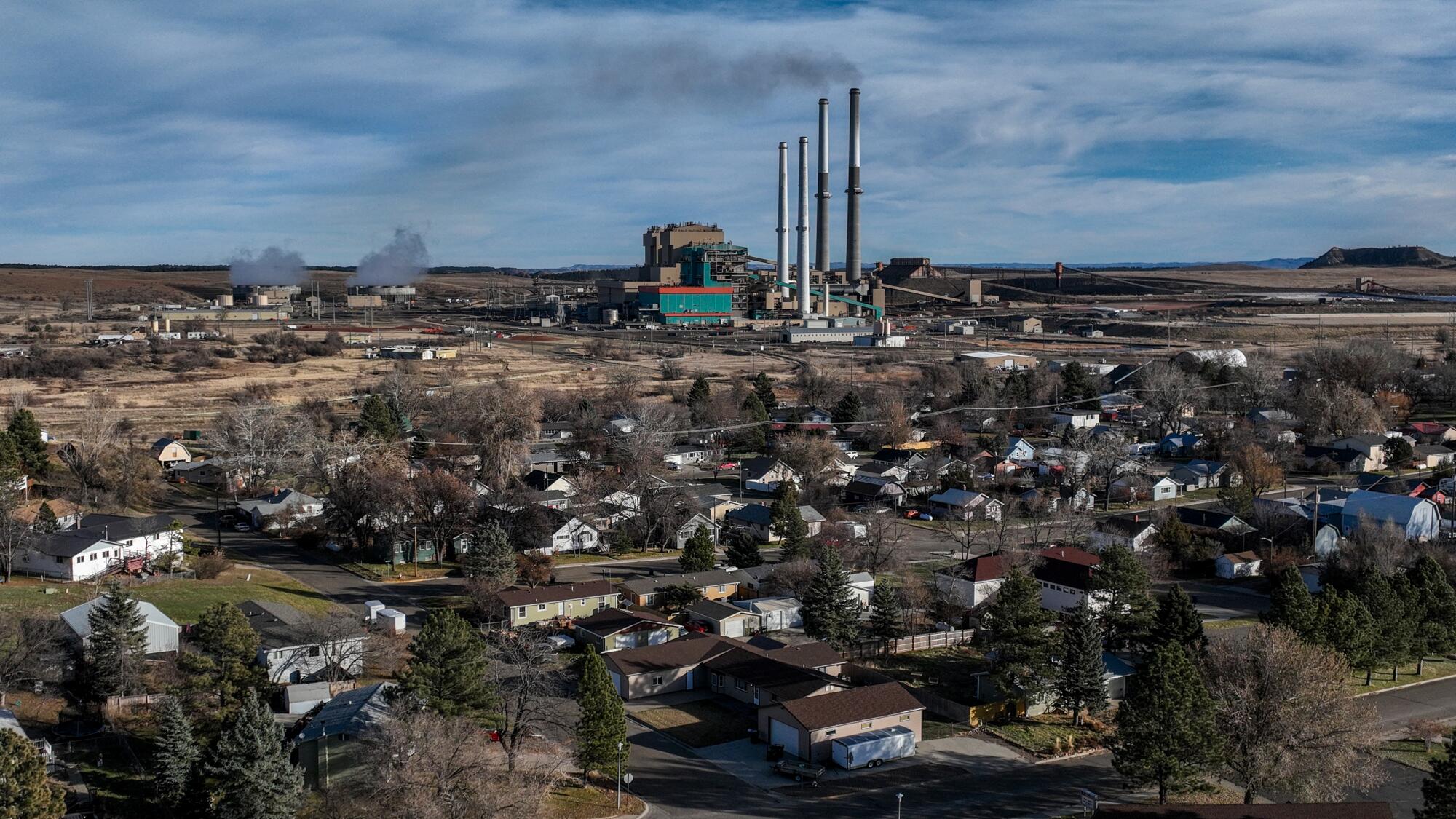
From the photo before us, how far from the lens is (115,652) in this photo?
14508 millimetres

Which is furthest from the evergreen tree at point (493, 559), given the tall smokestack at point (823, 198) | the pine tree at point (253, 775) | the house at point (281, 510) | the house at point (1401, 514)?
the tall smokestack at point (823, 198)

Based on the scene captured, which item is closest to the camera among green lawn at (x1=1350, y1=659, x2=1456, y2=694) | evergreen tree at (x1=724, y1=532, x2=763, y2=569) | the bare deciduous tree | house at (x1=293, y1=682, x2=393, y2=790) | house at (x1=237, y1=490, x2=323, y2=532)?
the bare deciduous tree

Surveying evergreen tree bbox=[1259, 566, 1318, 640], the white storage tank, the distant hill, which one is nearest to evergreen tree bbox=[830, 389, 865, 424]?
evergreen tree bbox=[1259, 566, 1318, 640]

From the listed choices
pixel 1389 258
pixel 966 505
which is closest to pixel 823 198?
pixel 966 505

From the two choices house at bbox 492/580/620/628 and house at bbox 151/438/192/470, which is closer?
house at bbox 492/580/620/628

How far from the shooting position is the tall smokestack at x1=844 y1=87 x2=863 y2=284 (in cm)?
7462

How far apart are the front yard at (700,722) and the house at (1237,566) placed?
39.3 feet

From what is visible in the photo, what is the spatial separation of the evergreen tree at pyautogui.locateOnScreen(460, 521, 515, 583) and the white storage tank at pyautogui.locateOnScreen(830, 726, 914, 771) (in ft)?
26.6

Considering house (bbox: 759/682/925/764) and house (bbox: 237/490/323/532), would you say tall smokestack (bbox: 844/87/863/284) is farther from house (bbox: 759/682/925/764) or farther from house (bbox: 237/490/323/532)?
house (bbox: 759/682/925/764)

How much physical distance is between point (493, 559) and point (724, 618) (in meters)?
4.31

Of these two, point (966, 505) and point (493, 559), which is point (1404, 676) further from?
point (493, 559)

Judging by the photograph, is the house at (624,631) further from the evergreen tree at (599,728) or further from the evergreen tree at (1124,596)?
the evergreen tree at (1124,596)

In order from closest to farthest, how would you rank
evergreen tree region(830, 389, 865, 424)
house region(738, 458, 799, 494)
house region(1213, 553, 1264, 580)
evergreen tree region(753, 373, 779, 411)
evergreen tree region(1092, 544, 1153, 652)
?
1. evergreen tree region(1092, 544, 1153, 652)
2. house region(1213, 553, 1264, 580)
3. house region(738, 458, 799, 494)
4. evergreen tree region(830, 389, 865, 424)
5. evergreen tree region(753, 373, 779, 411)

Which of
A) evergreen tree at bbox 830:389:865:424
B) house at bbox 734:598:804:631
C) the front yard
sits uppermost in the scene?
evergreen tree at bbox 830:389:865:424
